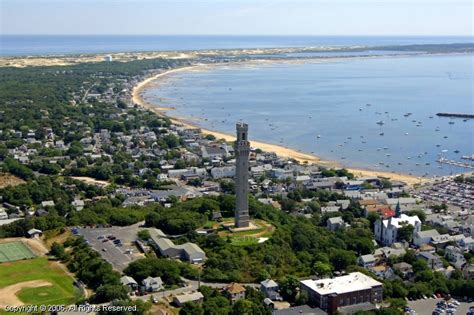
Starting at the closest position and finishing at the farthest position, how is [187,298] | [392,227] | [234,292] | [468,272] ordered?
[187,298] → [234,292] → [468,272] → [392,227]

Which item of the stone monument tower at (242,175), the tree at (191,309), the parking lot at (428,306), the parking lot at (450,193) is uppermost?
the stone monument tower at (242,175)

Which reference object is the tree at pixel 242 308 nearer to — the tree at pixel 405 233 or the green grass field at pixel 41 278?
the green grass field at pixel 41 278

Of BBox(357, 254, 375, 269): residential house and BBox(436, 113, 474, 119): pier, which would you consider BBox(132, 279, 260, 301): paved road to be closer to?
BBox(357, 254, 375, 269): residential house

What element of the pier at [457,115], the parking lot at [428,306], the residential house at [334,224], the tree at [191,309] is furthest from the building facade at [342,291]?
the pier at [457,115]

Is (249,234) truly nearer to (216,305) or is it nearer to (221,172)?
(216,305)

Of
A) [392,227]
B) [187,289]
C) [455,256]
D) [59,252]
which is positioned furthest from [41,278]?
[455,256]
